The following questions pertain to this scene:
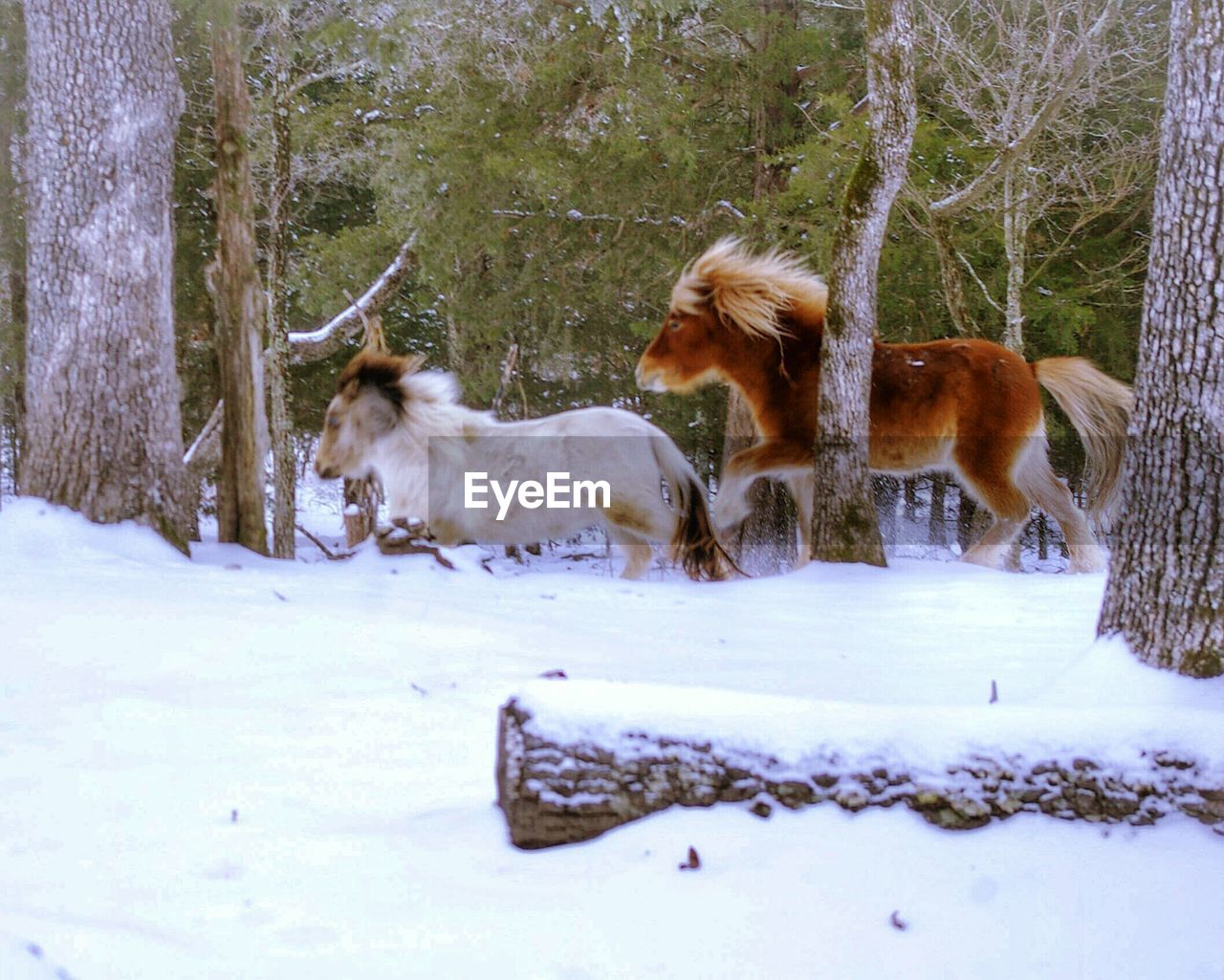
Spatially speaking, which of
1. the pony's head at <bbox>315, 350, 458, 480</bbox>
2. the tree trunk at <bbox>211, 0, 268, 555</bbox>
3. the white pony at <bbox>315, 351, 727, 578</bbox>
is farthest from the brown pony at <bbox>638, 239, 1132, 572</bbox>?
the tree trunk at <bbox>211, 0, 268, 555</bbox>

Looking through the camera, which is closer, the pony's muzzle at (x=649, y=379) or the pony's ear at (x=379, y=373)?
the pony's ear at (x=379, y=373)

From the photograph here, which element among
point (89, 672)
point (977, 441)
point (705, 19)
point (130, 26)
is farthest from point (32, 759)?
point (705, 19)

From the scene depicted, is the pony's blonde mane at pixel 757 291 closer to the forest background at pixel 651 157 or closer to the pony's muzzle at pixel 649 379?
the pony's muzzle at pixel 649 379

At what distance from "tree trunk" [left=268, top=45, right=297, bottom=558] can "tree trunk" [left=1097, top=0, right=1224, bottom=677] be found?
9116 millimetres

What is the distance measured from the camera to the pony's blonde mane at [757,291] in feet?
29.5

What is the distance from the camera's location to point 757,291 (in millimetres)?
9016

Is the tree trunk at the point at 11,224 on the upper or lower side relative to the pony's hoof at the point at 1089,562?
upper

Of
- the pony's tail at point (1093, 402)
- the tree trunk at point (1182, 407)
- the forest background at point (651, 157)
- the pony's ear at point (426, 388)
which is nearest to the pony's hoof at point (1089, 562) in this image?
the pony's tail at point (1093, 402)

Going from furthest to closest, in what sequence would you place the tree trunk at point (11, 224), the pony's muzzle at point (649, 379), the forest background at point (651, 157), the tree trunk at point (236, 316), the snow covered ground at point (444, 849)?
the tree trunk at point (11, 224)
the forest background at point (651, 157)
the pony's muzzle at point (649, 379)
the tree trunk at point (236, 316)
the snow covered ground at point (444, 849)

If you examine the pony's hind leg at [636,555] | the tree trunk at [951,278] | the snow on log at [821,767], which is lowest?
the pony's hind leg at [636,555]

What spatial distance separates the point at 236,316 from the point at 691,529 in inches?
142

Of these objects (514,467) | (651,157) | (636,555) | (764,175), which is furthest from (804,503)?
(651,157)

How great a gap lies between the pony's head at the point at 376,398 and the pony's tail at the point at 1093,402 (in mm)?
Result: 4846

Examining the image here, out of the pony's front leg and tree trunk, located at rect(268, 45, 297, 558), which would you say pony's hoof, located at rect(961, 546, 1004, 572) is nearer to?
the pony's front leg
